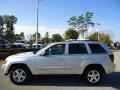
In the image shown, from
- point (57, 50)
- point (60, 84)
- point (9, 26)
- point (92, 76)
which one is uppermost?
point (9, 26)

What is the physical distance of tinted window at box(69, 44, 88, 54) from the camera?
10.1 metres

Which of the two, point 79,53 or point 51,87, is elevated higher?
point 79,53

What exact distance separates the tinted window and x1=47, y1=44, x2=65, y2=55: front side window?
0.32m

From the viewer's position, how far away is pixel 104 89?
9219mm

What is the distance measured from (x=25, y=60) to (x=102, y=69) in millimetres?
3070

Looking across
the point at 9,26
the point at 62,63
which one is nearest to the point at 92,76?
the point at 62,63

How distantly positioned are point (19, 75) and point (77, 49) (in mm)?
2523

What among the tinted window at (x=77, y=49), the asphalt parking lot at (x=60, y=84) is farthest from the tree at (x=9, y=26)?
the tinted window at (x=77, y=49)

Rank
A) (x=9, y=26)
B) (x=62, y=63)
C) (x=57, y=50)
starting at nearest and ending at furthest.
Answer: (x=62, y=63) < (x=57, y=50) < (x=9, y=26)

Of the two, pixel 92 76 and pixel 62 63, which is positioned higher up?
pixel 62 63

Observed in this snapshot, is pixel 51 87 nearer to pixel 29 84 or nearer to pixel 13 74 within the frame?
pixel 29 84

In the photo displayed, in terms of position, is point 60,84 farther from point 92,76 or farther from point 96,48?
point 96,48

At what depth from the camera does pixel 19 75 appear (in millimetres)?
9977

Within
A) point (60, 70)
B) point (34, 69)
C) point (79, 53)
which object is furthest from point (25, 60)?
point (79, 53)
